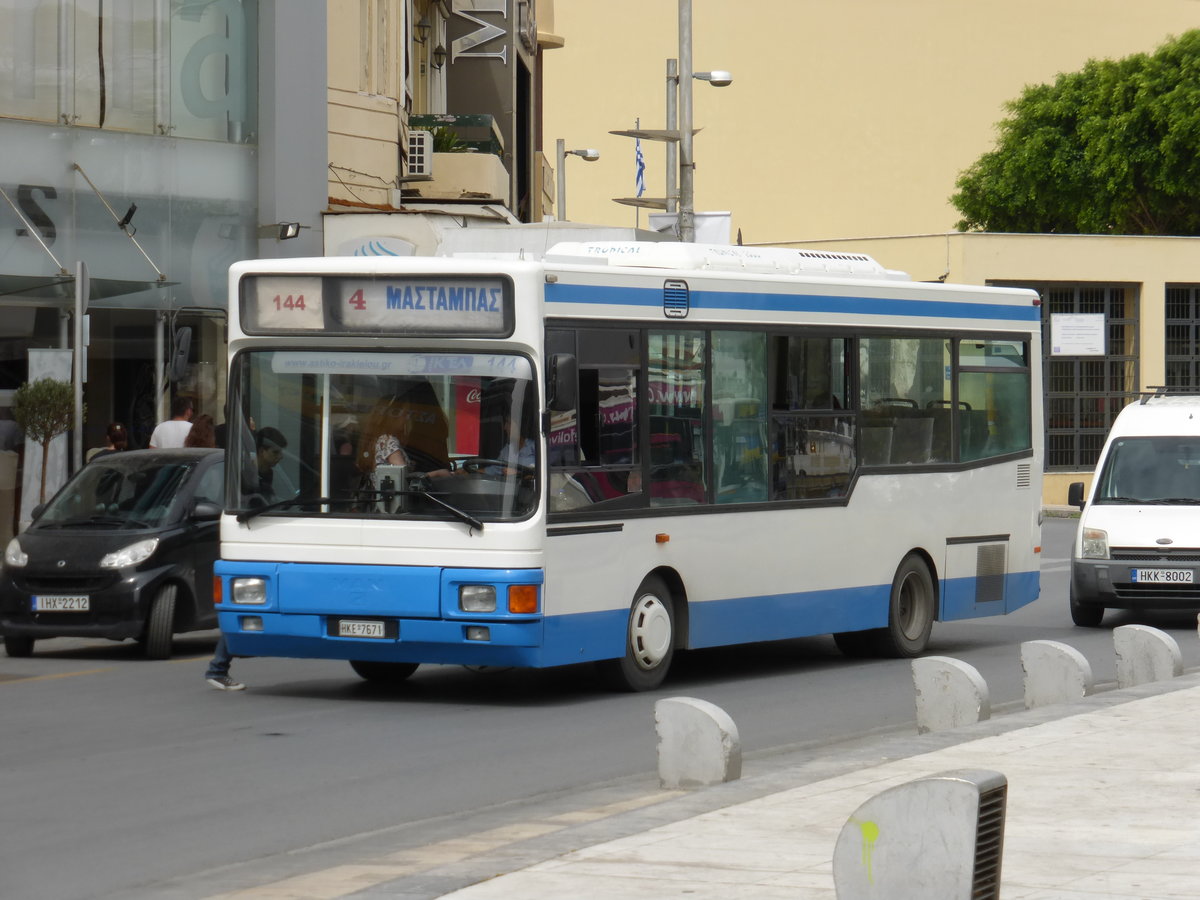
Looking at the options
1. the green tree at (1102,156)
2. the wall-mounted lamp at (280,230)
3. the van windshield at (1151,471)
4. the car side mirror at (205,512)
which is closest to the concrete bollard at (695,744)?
the car side mirror at (205,512)

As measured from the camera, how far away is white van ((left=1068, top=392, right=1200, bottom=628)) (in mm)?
18641

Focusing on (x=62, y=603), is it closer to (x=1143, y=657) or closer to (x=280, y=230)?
(x=1143, y=657)

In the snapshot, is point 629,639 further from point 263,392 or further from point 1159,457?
point 1159,457

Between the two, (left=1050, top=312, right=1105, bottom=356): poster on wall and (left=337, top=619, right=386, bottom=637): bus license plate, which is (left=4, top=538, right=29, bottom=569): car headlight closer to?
(left=337, top=619, right=386, bottom=637): bus license plate

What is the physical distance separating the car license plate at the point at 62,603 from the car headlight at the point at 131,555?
0.29 metres

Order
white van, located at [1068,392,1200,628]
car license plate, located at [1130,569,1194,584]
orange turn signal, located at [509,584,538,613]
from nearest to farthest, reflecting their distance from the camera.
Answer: orange turn signal, located at [509,584,538,613], car license plate, located at [1130,569,1194,584], white van, located at [1068,392,1200,628]

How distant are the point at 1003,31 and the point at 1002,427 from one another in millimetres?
63634

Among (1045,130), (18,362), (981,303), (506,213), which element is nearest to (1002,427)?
(981,303)

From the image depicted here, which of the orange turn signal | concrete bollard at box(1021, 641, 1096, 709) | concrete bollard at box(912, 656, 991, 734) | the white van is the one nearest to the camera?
concrete bollard at box(912, 656, 991, 734)

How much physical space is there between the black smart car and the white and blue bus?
2.30 metres

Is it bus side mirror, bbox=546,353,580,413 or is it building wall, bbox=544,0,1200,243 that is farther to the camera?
building wall, bbox=544,0,1200,243

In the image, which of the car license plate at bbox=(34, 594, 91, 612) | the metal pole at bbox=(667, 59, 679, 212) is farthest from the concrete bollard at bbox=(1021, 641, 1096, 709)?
the metal pole at bbox=(667, 59, 679, 212)

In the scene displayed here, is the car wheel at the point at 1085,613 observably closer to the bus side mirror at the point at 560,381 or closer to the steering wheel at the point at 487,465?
the bus side mirror at the point at 560,381

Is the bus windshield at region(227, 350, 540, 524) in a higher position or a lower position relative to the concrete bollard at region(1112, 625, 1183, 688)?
higher
